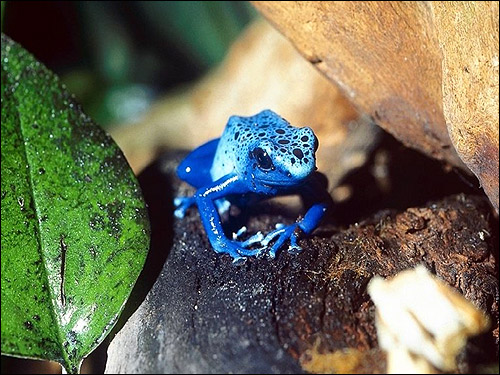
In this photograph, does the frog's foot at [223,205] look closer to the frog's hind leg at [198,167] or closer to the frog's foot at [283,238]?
the frog's hind leg at [198,167]

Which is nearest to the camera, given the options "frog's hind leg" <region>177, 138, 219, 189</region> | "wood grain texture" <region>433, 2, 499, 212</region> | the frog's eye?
"wood grain texture" <region>433, 2, 499, 212</region>

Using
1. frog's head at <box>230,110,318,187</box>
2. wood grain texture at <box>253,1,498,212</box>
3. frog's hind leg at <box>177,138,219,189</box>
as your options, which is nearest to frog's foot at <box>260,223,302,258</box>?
frog's head at <box>230,110,318,187</box>

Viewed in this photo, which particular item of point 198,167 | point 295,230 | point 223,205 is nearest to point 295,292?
point 295,230

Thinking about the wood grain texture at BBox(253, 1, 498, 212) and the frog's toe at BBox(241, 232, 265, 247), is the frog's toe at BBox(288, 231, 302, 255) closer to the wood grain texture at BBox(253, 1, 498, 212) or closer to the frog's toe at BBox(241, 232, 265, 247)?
the frog's toe at BBox(241, 232, 265, 247)

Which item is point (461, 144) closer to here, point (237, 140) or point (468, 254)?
point (468, 254)

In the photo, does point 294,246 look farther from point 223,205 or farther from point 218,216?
point 223,205

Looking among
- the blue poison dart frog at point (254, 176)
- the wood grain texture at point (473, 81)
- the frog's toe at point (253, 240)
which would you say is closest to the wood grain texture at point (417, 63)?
the wood grain texture at point (473, 81)
